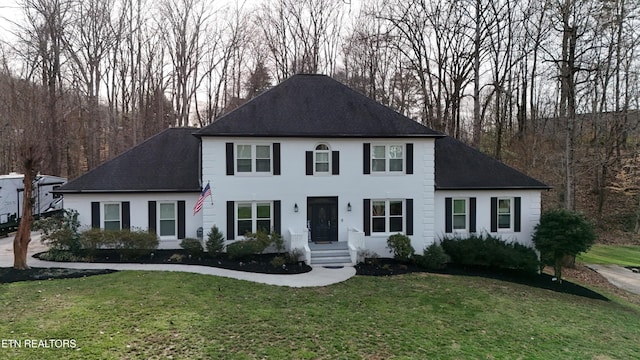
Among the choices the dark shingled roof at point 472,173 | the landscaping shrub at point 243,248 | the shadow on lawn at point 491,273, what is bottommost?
the shadow on lawn at point 491,273

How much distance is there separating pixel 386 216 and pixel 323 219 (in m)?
2.94

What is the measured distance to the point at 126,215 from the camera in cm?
1659

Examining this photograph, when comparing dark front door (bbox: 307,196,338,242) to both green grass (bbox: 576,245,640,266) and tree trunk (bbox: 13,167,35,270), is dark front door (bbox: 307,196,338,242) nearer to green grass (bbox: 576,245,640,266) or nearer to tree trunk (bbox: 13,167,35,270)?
tree trunk (bbox: 13,167,35,270)

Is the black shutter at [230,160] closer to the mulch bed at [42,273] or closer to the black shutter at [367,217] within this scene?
the mulch bed at [42,273]

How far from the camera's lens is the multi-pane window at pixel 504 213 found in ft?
58.9

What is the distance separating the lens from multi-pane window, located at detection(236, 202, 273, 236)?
16.3 meters

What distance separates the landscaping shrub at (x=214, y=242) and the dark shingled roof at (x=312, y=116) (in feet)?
13.8

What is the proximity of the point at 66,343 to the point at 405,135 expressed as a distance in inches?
551

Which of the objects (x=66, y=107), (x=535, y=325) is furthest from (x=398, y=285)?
(x=66, y=107)

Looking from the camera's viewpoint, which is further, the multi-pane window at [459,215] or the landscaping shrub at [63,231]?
the multi-pane window at [459,215]

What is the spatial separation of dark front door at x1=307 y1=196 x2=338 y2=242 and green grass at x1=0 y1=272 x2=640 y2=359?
A: 4.23 m

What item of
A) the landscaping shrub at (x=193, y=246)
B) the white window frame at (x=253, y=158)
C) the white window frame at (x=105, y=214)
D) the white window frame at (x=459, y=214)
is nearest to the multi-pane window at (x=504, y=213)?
the white window frame at (x=459, y=214)

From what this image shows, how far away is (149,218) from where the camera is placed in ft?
55.0

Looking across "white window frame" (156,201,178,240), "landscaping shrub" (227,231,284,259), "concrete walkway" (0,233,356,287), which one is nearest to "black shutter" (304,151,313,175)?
"landscaping shrub" (227,231,284,259)
